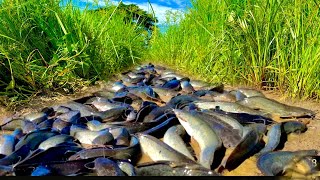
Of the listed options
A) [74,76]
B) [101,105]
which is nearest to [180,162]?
[101,105]

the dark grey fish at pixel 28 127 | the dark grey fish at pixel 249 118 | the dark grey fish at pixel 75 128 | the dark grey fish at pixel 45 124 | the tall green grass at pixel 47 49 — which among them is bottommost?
the dark grey fish at pixel 28 127

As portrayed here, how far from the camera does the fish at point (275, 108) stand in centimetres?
361

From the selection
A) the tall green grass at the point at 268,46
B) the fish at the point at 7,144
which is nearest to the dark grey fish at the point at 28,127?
the fish at the point at 7,144

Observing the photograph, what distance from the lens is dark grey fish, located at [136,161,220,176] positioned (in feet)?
7.14

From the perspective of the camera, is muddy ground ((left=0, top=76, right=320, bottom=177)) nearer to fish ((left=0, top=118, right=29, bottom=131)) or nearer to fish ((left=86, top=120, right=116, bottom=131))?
fish ((left=0, top=118, right=29, bottom=131))

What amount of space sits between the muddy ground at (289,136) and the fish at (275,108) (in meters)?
0.09

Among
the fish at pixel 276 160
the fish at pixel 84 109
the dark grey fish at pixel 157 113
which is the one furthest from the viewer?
the fish at pixel 84 109

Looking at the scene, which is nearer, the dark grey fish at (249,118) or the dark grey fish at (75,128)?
the dark grey fish at (75,128)

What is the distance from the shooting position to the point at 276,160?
2.55m

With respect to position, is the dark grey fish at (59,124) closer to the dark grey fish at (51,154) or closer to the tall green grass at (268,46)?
the dark grey fish at (51,154)

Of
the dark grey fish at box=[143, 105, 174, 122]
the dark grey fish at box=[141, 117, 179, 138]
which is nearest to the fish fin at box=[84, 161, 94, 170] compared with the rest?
the dark grey fish at box=[141, 117, 179, 138]

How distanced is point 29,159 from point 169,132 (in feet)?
3.36

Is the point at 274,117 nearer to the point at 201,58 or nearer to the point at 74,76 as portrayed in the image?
the point at 201,58

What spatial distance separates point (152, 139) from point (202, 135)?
0.38m
